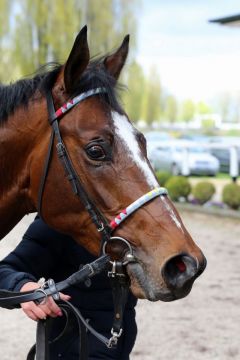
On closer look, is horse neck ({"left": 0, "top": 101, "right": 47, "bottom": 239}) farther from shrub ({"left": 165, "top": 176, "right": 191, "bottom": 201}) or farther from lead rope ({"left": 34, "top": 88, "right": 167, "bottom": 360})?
shrub ({"left": 165, "top": 176, "right": 191, "bottom": 201})

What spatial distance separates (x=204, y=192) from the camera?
36.7 ft

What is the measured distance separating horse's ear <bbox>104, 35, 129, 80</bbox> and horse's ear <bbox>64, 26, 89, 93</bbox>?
0.75 feet

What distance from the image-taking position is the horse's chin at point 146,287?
1818 mm

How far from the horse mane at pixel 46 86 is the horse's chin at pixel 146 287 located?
1.91 ft

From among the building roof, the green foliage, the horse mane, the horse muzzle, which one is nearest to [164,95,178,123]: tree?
the green foliage

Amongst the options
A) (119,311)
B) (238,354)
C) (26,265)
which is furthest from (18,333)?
(119,311)

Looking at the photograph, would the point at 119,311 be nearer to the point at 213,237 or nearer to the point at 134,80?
the point at 213,237

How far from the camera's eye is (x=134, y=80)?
3191cm

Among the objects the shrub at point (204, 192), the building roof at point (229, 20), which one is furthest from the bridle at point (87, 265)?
the building roof at point (229, 20)

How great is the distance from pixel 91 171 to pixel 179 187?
9.65 meters

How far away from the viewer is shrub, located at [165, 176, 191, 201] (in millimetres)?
11492

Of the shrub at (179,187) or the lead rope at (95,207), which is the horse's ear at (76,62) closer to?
the lead rope at (95,207)

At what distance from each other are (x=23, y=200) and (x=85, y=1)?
25.3 m

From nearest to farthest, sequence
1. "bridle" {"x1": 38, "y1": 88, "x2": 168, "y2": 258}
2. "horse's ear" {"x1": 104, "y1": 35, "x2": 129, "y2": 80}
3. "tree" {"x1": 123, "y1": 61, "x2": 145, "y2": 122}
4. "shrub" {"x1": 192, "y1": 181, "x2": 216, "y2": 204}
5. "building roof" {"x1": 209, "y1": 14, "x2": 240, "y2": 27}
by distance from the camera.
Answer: "bridle" {"x1": 38, "y1": 88, "x2": 168, "y2": 258}, "horse's ear" {"x1": 104, "y1": 35, "x2": 129, "y2": 80}, "building roof" {"x1": 209, "y1": 14, "x2": 240, "y2": 27}, "shrub" {"x1": 192, "y1": 181, "x2": 216, "y2": 204}, "tree" {"x1": 123, "y1": 61, "x2": 145, "y2": 122}
